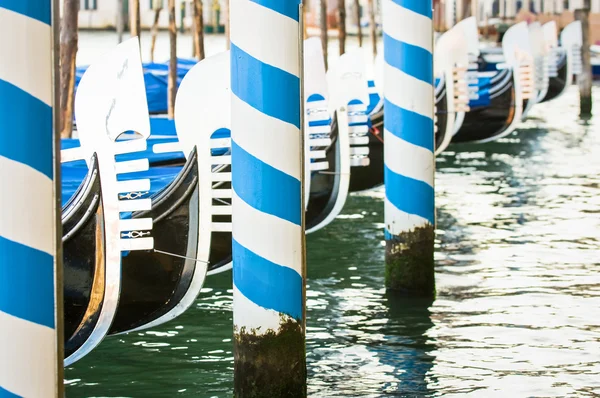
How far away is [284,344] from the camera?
3691 mm

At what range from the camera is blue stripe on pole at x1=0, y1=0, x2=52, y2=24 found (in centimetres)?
244

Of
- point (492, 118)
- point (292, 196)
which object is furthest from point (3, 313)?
point (492, 118)

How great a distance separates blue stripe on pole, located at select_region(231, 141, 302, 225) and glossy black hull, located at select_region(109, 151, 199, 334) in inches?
29.9

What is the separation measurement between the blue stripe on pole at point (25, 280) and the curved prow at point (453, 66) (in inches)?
266

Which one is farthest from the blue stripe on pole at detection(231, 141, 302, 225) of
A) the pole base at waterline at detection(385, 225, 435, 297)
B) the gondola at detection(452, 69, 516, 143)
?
the gondola at detection(452, 69, 516, 143)

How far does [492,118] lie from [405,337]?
672 cm

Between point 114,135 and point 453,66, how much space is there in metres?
5.79

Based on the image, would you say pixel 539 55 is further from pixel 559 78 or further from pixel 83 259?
pixel 83 259

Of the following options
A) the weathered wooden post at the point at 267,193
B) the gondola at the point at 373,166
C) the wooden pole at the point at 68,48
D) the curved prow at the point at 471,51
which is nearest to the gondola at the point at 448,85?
the curved prow at the point at 471,51

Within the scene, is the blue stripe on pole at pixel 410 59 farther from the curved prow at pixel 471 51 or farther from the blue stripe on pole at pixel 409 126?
the curved prow at pixel 471 51

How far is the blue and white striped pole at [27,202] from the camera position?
8.04ft

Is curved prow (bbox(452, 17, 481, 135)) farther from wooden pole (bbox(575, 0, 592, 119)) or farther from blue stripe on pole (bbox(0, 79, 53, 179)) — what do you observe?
blue stripe on pole (bbox(0, 79, 53, 179))

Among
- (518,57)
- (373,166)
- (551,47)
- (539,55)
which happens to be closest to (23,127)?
(373,166)

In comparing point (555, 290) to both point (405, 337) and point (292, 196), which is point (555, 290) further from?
point (292, 196)
